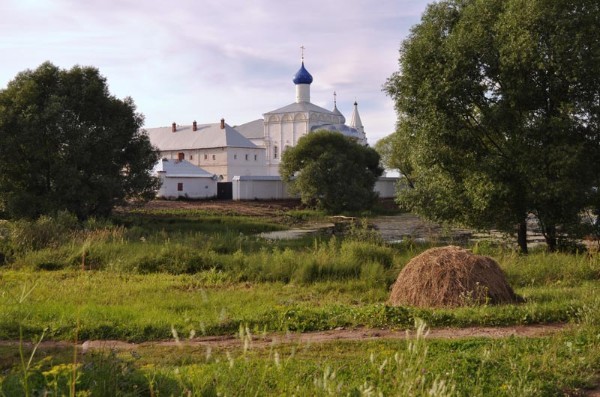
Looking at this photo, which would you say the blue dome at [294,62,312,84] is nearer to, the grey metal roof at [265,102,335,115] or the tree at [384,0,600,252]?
the grey metal roof at [265,102,335,115]

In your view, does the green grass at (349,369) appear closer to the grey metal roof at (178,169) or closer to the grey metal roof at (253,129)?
the grey metal roof at (178,169)

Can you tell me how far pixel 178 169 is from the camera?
55.2 m

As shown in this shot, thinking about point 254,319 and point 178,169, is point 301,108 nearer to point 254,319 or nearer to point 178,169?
point 178,169

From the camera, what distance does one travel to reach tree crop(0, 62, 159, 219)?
24.5 m

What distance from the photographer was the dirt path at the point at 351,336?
723 centimetres

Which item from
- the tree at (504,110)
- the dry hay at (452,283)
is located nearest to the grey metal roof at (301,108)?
the tree at (504,110)

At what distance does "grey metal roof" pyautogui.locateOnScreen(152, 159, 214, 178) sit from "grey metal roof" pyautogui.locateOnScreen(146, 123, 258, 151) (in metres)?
9.95

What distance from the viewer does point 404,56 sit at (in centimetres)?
1773

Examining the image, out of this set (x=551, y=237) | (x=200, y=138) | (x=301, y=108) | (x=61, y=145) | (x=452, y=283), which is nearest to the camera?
(x=452, y=283)

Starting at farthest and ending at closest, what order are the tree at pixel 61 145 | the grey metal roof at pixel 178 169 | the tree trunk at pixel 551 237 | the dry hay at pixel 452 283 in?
the grey metal roof at pixel 178 169 → the tree at pixel 61 145 → the tree trunk at pixel 551 237 → the dry hay at pixel 452 283

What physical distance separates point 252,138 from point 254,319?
225 feet

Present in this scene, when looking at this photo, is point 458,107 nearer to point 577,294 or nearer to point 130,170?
point 577,294

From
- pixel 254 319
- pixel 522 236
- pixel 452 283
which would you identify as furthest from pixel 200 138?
pixel 254 319

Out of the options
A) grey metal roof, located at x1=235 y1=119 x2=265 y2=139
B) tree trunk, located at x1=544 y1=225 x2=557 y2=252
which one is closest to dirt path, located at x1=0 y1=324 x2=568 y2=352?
tree trunk, located at x1=544 y1=225 x2=557 y2=252
